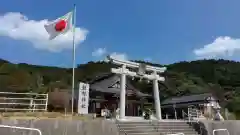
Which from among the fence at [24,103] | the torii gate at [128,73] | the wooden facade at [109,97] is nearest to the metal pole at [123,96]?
the torii gate at [128,73]

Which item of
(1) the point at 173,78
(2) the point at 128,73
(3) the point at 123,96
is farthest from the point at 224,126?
(1) the point at 173,78

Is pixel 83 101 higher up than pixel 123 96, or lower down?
lower down

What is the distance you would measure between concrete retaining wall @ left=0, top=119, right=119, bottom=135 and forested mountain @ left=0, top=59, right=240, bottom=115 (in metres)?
17.8

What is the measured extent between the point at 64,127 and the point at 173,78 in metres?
63.1

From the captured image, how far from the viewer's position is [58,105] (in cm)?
2225

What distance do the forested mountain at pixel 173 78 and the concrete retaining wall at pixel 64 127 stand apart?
17.8 m

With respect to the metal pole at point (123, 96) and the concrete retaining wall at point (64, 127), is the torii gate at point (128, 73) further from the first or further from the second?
the concrete retaining wall at point (64, 127)

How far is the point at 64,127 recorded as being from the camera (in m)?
13.1

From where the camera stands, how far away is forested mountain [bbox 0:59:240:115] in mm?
36825

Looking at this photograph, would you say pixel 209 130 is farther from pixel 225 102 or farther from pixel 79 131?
pixel 225 102

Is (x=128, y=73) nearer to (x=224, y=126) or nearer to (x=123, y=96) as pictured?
(x=123, y=96)

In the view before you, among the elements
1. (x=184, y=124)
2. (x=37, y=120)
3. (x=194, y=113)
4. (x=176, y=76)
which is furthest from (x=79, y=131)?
(x=176, y=76)

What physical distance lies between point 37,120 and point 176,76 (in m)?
66.4

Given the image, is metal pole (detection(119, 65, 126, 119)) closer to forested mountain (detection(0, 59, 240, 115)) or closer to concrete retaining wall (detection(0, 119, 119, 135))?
concrete retaining wall (detection(0, 119, 119, 135))
